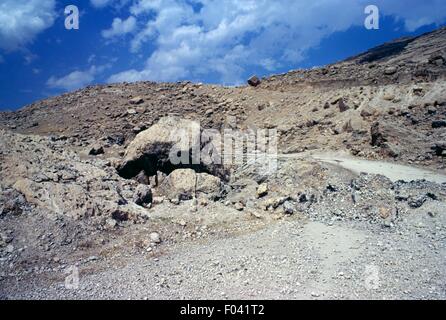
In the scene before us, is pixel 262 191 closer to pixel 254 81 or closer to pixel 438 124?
pixel 438 124

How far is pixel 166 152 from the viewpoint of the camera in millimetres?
10531

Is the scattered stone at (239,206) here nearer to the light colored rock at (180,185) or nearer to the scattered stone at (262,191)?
the scattered stone at (262,191)

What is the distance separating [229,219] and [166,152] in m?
2.91

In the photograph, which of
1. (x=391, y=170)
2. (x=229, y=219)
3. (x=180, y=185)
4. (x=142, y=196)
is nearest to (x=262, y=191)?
(x=229, y=219)

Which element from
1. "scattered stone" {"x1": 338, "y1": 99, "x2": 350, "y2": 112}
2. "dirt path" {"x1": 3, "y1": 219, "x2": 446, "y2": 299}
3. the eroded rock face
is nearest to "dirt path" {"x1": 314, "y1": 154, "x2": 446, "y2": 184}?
"dirt path" {"x1": 3, "y1": 219, "x2": 446, "y2": 299}

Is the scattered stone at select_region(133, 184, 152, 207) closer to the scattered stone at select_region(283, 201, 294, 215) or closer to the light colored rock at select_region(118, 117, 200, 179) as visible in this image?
the light colored rock at select_region(118, 117, 200, 179)

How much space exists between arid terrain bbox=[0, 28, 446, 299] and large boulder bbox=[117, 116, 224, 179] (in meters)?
0.04

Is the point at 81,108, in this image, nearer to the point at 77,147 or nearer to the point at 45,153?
the point at 77,147

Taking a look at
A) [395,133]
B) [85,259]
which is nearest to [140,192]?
[85,259]

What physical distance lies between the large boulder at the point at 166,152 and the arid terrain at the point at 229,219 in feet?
0.13

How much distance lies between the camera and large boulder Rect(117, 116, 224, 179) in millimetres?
10500

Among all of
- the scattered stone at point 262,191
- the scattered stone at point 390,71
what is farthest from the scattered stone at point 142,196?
the scattered stone at point 390,71
